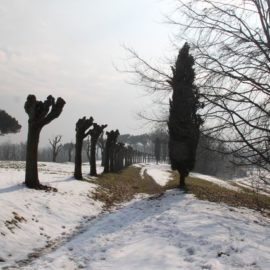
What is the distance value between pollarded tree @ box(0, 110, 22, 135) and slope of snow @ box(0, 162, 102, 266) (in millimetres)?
39318

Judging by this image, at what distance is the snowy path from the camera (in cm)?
880

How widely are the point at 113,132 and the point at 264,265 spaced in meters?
32.4

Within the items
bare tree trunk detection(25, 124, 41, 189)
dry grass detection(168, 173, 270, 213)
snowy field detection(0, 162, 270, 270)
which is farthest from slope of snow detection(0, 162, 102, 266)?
dry grass detection(168, 173, 270, 213)

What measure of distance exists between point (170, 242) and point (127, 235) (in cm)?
158

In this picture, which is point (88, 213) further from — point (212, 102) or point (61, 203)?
point (212, 102)

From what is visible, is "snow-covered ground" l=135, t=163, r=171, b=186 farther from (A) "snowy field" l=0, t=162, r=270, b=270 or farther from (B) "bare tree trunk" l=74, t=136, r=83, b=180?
(A) "snowy field" l=0, t=162, r=270, b=270

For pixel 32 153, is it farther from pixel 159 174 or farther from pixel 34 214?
pixel 159 174

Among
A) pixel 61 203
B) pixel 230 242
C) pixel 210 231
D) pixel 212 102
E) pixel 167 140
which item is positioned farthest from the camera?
pixel 167 140

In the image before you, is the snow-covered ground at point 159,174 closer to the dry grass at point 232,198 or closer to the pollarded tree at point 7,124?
the dry grass at point 232,198

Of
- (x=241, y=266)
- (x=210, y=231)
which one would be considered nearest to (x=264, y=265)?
(x=241, y=266)

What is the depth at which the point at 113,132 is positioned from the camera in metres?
40.7

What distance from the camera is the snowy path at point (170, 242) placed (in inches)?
347

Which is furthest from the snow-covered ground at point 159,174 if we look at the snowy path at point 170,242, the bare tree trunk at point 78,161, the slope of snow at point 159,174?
the snowy path at point 170,242

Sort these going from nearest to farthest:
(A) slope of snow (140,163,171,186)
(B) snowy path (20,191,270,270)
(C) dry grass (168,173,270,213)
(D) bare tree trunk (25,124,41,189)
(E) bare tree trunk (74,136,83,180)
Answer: (B) snowy path (20,191,270,270) → (D) bare tree trunk (25,124,41,189) → (C) dry grass (168,173,270,213) → (E) bare tree trunk (74,136,83,180) → (A) slope of snow (140,163,171,186)
